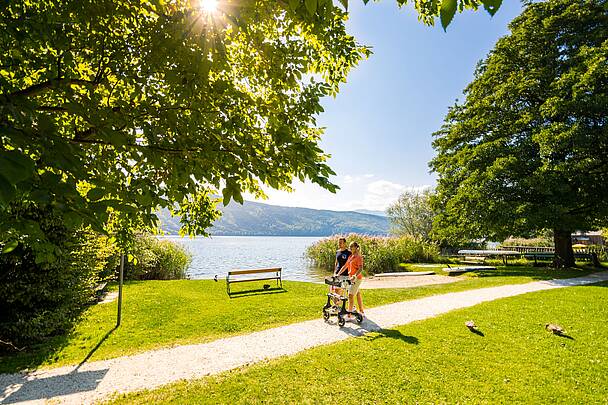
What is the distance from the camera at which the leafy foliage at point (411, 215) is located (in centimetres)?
4144

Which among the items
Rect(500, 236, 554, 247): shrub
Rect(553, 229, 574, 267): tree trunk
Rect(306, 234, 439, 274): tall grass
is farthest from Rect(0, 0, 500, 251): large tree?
Rect(500, 236, 554, 247): shrub

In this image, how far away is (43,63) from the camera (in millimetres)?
3504

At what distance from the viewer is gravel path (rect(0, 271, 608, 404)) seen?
5.80 m

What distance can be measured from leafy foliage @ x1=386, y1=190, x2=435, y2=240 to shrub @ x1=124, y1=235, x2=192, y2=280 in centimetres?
2799

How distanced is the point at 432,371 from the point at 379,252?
18.3m

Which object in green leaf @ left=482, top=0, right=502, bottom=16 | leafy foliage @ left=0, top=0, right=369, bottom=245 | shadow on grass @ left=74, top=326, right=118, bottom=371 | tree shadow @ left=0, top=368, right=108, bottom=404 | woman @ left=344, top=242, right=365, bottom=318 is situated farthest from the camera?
woman @ left=344, top=242, right=365, bottom=318

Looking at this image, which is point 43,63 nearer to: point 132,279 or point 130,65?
point 130,65

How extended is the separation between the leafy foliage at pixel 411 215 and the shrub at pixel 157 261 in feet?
91.8

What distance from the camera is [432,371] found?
6324 mm

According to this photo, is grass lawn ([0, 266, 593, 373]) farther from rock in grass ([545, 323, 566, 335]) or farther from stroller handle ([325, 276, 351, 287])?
rock in grass ([545, 323, 566, 335])

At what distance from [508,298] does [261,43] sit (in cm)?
1288

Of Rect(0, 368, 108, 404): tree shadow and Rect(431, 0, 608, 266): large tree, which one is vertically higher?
Rect(431, 0, 608, 266): large tree

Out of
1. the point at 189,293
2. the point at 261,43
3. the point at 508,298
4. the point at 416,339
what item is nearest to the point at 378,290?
the point at 508,298

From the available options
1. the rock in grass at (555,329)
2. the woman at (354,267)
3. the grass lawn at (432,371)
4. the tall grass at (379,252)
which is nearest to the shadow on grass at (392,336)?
the grass lawn at (432,371)
